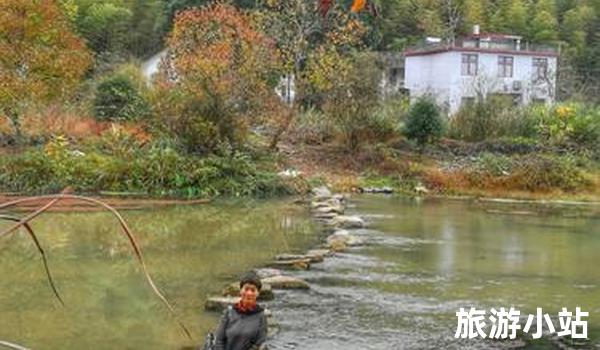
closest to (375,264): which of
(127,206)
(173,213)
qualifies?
(173,213)

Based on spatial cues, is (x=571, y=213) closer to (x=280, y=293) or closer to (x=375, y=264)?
(x=375, y=264)

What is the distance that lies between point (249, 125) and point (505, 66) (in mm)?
23087

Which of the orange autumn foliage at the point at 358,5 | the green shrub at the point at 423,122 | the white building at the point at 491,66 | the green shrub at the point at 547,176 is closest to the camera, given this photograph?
the orange autumn foliage at the point at 358,5

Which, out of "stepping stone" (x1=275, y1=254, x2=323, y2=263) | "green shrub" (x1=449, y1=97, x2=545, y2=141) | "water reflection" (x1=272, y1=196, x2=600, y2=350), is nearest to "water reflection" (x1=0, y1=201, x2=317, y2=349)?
"stepping stone" (x1=275, y1=254, x2=323, y2=263)

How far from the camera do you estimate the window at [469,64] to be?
41156 millimetres

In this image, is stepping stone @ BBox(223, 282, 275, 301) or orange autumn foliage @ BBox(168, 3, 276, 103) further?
orange autumn foliage @ BBox(168, 3, 276, 103)

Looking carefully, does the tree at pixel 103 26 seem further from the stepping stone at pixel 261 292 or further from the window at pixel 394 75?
the stepping stone at pixel 261 292

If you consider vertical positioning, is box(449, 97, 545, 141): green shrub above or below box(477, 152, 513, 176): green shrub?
above

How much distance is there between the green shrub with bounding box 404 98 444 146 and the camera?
26.1 meters

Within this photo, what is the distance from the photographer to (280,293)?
9086 mm

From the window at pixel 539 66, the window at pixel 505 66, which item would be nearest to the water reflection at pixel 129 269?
the window at pixel 505 66

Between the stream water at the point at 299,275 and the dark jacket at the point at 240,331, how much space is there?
1581mm

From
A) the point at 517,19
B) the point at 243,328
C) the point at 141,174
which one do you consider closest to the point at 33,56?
the point at 141,174

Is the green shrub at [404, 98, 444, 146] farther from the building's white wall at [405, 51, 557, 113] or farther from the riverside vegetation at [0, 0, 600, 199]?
the building's white wall at [405, 51, 557, 113]
